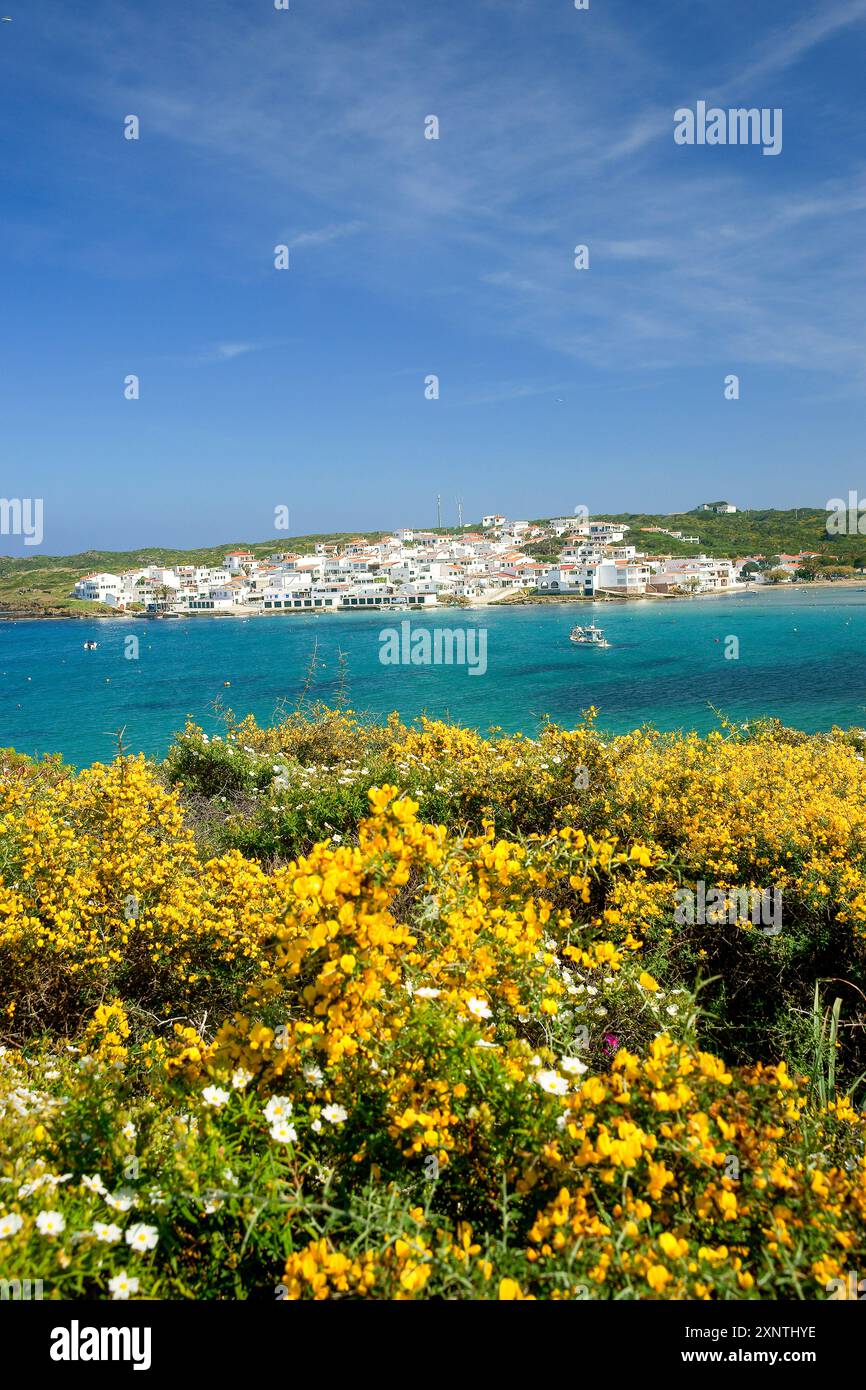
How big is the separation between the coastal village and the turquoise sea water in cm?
1467

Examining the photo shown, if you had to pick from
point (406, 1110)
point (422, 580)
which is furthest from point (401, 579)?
point (406, 1110)

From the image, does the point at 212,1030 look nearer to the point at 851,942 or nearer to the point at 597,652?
the point at 851,942

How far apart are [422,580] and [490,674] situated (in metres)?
62.2

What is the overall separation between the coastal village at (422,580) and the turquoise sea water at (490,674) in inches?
577

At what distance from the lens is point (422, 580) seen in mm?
108312

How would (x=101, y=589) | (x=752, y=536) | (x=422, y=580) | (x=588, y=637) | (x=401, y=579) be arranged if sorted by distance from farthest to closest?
1. (x=752, y=536)
2. (x=101, y=589)
3. (x=401, y=579)
4. (x=422, y=580)
5. (x=588, y=637)

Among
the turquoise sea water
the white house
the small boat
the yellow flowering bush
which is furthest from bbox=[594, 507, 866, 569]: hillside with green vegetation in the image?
the yellow flowering bush

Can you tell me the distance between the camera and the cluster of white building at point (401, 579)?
10581 centimetres

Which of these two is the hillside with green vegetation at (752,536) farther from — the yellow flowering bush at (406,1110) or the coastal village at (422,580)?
the yellow flowering bush at (406,1110)

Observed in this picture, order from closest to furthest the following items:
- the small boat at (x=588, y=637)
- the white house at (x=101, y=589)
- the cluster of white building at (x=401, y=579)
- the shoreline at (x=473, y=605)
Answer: the small boat at (x=588, y=637) → the shoreline at (x=473, y=605) → the cluster of white building at (x=401, y=579) → the white house at (x=101, y=589)

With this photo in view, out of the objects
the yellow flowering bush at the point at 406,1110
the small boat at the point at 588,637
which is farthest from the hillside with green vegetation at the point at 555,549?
the yellow flowering bush at the point at 406,1110

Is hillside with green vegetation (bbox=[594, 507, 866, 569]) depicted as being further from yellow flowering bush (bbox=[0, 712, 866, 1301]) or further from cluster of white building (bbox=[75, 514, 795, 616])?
yellow flowering bush (bbox=[0, 712, 866, 1301])

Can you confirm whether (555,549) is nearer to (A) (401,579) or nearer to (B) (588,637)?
(A) (401,579)

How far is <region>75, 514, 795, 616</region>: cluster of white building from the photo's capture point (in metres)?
106
